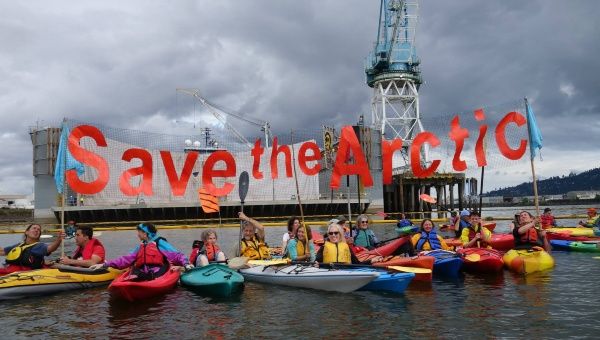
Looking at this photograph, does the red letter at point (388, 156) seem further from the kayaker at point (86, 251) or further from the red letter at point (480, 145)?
the kayaker at point (86, 251)

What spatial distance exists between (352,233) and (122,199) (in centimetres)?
5337

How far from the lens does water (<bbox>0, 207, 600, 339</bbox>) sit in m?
8.98

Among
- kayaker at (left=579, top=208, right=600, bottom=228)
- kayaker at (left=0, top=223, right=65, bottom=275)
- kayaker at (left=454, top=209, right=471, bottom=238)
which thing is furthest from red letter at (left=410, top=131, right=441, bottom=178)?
kayaker at (left=0, top=223, right=65, bottom=275)

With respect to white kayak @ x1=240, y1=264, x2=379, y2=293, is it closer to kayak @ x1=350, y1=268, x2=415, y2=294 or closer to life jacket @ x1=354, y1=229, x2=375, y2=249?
kayak @ x1=350, y1=268, x2=415, y2=294

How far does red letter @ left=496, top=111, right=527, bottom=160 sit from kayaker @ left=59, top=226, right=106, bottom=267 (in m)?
17.5

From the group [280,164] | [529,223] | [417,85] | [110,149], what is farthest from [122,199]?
[529,223]

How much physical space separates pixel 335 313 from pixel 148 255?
4810mm

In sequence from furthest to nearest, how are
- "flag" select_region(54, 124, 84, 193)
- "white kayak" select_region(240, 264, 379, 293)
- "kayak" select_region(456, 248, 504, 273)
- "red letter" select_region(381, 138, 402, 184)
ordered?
"red letter" select_region(381, 138, 402, 184), "flag" select_region(54, 124, 84, 193), "kayak" select_region(456, 248, 504, 273), "white kayak" select_region(240, 264, 379, 293)

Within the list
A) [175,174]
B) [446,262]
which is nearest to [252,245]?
[446,262]

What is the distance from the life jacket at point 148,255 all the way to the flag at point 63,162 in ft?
21.9

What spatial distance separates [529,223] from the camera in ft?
47.4

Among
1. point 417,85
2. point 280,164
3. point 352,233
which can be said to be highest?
point 417,85

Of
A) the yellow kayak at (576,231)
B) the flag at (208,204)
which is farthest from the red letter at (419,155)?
the flag at (208,204)

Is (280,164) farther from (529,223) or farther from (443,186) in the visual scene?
(529,223)
